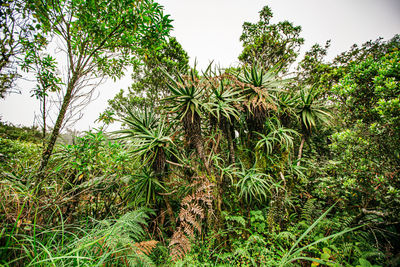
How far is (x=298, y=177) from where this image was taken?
2.95 metres

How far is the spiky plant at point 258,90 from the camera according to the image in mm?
2887

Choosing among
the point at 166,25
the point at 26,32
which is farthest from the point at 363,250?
the point at 26,32

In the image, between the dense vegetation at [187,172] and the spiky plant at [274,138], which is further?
the spiky plant at [274,138]

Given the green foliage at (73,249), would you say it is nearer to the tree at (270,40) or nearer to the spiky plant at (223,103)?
the spiky plant at (223,103)

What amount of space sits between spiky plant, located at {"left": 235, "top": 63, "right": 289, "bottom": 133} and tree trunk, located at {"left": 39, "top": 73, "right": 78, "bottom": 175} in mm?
2839

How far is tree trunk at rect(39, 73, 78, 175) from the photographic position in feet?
6.39

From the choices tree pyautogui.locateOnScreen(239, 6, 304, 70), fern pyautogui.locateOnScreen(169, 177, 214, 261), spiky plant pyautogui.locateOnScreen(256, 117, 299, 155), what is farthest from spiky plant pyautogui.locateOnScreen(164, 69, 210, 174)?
tree pyautogui.locateOnScreen(239, 6, 304, 70)

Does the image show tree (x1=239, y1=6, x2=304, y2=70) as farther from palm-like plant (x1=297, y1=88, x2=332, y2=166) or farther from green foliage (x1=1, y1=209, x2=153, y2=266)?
green foliage (x1=1, y1=209, x2=153, y2=266)

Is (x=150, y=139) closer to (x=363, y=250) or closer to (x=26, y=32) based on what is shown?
(x=26, y=32)

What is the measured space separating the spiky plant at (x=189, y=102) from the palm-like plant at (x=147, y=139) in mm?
416

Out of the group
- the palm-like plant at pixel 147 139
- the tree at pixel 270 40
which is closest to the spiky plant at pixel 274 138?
the palm-like plant at pixel 147 139

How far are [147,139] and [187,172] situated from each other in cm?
101

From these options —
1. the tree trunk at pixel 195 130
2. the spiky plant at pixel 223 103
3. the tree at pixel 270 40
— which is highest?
the tree at pixel 270 40

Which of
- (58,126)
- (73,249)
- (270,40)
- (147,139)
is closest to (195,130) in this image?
(147,139)
